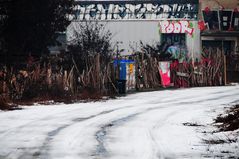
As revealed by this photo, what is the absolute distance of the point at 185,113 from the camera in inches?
676

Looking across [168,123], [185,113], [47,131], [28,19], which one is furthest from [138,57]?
[47,131]

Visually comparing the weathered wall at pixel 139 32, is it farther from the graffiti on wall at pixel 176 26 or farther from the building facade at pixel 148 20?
the graffiti on wall at pixel 176 26

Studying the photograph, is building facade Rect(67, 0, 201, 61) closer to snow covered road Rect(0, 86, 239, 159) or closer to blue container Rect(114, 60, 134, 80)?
blue container Rect(114, 60, 134, 80)

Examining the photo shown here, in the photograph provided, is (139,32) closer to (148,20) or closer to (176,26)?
(148,20)

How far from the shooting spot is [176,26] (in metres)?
46.1

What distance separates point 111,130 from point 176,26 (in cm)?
3391

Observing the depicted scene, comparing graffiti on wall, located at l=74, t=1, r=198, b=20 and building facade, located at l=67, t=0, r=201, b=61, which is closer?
building facade, located at l=67, t=0, r=201, b=61

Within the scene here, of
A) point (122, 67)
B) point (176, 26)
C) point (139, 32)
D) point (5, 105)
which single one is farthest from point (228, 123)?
point (139, 32)

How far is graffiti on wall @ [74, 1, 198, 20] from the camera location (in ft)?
154

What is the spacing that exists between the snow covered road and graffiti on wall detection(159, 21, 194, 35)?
2496cm

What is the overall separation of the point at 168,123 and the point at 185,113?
2730mm

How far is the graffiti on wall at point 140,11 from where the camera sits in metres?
46.8

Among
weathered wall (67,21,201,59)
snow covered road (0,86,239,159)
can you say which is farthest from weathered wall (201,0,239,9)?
snow covered road (0,86,239,159)

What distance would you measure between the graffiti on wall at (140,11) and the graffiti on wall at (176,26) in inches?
35.1
